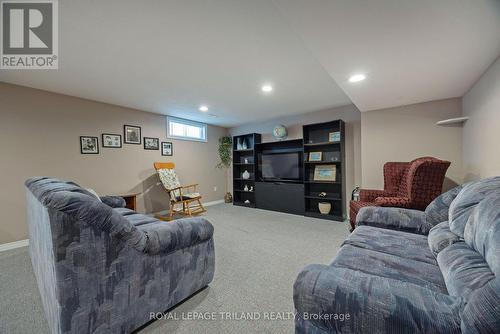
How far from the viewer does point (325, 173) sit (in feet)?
13.9

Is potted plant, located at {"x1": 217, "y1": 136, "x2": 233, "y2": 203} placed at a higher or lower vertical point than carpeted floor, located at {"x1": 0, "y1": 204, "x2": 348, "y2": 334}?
higher

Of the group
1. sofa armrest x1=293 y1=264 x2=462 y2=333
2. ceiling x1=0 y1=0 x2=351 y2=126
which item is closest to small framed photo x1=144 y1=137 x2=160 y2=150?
ceiling x1=0 y1=0 x2=351 y2=126

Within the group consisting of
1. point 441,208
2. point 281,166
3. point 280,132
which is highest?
point 280,132

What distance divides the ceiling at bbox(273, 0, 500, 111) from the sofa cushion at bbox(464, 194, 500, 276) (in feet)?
3.87

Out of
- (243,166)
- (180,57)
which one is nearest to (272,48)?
(180,57)

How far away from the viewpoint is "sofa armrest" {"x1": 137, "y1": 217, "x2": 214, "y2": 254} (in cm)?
131

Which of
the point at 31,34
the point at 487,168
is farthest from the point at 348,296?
the point at 31,34

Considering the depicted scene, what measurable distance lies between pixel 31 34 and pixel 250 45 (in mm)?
2006

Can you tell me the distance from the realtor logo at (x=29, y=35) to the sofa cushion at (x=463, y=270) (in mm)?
2878

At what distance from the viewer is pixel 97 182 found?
3.56 m

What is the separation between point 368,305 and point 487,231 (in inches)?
25.5

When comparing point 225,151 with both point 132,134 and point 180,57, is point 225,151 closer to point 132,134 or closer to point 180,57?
point 132,134

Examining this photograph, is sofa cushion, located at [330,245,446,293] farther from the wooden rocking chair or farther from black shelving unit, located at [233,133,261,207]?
black shelving unit, located at [233,133,261,207]

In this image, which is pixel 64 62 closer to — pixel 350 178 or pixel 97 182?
pixel 97 182
